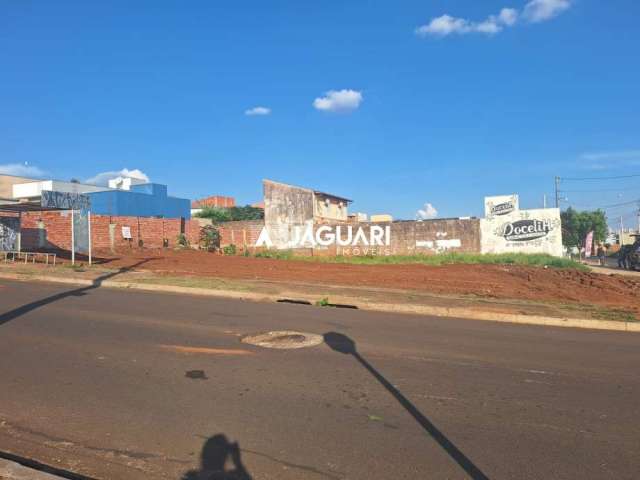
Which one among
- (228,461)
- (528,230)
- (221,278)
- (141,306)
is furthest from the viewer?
(528,230)

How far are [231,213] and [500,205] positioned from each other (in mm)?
32992

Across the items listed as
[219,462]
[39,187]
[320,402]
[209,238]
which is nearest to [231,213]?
[39,187]

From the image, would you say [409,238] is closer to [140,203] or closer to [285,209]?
[285,209]

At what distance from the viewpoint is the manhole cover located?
7.59m

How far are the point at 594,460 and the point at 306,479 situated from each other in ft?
7.45

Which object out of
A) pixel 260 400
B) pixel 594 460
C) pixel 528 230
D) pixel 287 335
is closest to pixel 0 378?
pixel 260 400

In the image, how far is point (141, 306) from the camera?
10961 millimetres

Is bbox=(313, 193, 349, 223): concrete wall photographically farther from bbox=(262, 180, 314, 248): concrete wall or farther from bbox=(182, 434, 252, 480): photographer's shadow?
bbox=(182, 434, 252, 480): photographer's shadow

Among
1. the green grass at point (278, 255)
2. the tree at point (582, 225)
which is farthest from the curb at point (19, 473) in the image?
the tree at point (582, 225)

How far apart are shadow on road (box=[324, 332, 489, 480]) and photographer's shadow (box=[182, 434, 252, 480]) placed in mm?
1623

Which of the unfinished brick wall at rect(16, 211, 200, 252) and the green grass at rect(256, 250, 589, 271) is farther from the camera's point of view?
the green grass at rect(256, 250, 589, 271)

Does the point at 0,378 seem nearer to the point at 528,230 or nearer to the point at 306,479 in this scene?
the point at 306,479

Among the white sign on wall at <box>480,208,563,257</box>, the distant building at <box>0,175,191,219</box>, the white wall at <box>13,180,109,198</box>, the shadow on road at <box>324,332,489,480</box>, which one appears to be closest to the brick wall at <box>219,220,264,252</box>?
the distant building at <box>0,175,191,219</box>

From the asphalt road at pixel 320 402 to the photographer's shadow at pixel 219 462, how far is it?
2 centimetres
